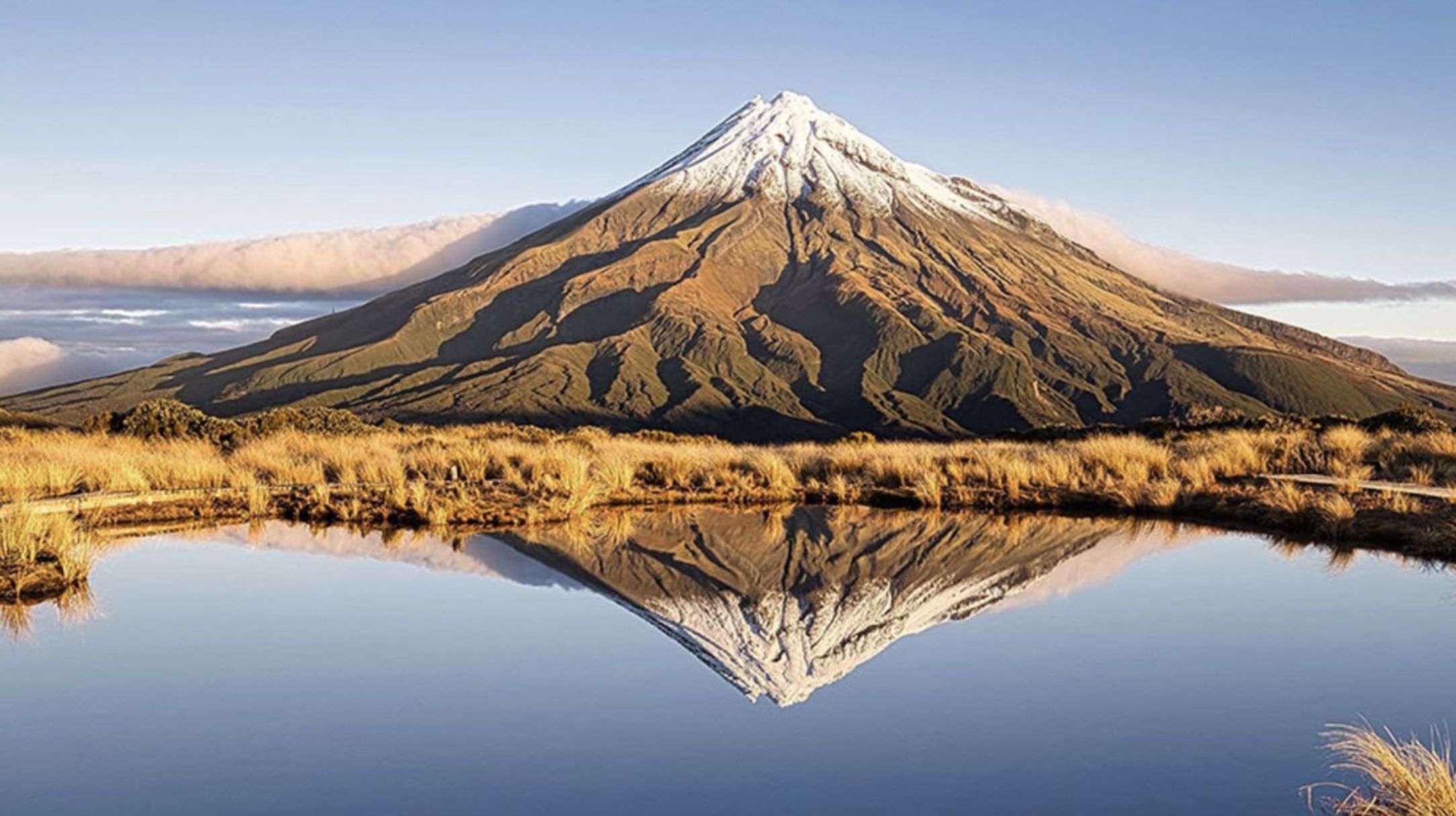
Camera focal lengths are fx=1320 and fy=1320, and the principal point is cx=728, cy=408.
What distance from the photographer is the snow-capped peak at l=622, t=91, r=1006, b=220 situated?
581 ft

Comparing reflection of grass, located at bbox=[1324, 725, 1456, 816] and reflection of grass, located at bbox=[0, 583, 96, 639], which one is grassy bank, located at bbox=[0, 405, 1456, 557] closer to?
reflection of grass, located at bbox=[0, 583, 96, 639]

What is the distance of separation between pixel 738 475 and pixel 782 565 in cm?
917

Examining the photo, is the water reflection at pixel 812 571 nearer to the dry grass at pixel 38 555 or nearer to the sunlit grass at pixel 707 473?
the sunlit grass at pixel 707 473

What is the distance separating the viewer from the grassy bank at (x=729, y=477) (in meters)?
19.2

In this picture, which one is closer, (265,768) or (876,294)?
(265,768)

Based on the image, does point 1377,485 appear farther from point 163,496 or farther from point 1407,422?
point 163,496

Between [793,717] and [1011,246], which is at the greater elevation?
[1011,246]

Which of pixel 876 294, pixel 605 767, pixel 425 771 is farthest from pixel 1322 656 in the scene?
pixel 876 294

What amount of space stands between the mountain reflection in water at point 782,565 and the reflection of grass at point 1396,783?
3.73m

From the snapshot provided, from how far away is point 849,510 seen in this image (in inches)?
862

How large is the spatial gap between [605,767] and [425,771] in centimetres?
103

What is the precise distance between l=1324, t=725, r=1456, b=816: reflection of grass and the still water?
1.03 ft

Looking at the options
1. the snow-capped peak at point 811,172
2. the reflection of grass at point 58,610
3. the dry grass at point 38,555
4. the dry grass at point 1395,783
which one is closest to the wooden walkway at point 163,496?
the dry grass at point 38,555

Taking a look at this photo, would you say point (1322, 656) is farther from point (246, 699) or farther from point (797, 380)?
point (797, 380)
